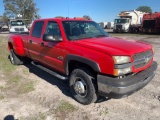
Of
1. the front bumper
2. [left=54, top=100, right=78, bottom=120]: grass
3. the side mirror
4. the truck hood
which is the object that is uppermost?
the side mirror

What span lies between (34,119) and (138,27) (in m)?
27.5

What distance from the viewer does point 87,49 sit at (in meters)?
3.86

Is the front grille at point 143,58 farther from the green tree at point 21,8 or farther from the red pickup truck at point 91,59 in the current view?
the green tree at point 21,8

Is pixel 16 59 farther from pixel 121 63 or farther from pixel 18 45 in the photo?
pixel 121 63

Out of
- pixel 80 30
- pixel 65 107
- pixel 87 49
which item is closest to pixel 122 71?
pixel 87 49

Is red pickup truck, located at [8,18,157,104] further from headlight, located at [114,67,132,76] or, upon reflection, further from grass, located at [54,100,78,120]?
grass, located at [54,100,78,120]

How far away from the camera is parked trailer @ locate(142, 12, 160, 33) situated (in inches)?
984

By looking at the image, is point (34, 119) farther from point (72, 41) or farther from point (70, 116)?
point (72, 41)

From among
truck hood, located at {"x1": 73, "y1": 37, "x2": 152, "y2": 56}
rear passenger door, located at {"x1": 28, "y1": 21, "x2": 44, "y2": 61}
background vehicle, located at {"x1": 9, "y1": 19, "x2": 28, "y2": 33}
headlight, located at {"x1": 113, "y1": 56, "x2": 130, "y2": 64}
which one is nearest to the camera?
headlight, located at {"x1": 113, "y1": 56, "x2": 130, "y2": 64}

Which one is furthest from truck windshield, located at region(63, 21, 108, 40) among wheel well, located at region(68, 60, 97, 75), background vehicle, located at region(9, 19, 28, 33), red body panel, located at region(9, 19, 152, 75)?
background vehicle, located at region(9, 19, 28, 33)

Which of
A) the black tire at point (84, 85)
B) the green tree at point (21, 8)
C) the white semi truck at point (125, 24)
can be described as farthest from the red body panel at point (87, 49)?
the green tree at point (21, 8)

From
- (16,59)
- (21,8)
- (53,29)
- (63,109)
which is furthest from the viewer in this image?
(21,8)

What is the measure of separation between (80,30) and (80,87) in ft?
4.79

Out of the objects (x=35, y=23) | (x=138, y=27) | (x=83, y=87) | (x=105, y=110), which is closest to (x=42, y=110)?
(x=83, y=87)
